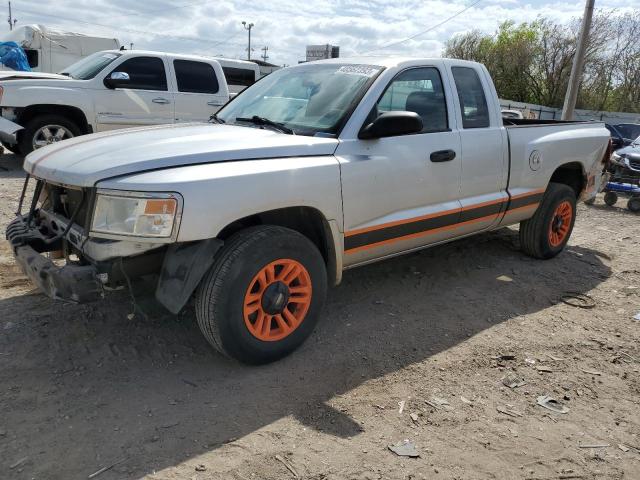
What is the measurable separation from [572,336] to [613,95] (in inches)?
1361

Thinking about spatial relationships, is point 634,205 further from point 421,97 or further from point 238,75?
point 238,75

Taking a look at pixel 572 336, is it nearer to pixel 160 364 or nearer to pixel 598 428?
pixel 598 428

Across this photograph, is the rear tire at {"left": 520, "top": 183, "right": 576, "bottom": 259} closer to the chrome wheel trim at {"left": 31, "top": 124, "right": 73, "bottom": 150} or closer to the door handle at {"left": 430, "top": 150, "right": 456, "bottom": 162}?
the door handle at {"left": 430, "top": 150, "right": 456, "bottom": 162}

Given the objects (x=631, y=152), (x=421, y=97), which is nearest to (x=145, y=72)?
(x=421, y=97)

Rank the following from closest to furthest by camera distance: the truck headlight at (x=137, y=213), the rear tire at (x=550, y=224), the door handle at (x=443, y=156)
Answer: the truck headlight at (x=137, y=213), the door handle at (x=443, y=156), the rear tire at (x=550, y=224)

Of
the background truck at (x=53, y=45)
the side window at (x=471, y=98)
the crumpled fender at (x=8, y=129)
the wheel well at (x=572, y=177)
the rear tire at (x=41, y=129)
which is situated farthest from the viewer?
the background truck at (x=53, y=45)

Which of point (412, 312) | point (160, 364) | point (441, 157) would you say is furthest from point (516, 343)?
point (160, 364)

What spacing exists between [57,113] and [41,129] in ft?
1.26

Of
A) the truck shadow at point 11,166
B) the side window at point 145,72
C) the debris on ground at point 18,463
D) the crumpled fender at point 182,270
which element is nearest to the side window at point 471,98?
the crumpled fender at point 182,270

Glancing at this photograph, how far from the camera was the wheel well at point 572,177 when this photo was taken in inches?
229

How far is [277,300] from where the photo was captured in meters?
3.32

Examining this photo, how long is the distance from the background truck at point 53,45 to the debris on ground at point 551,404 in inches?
697

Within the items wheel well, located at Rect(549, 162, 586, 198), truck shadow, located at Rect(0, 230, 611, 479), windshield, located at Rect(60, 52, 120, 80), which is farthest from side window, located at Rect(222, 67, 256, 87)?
truck shadow, located at Rect(0, 230, 611, 479)

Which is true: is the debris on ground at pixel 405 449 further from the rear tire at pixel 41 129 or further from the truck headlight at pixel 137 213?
the rear tire at pixel 41 129
